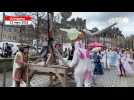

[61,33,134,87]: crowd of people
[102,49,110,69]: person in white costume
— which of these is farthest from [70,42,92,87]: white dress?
[102,49,110,69]: person in white costume

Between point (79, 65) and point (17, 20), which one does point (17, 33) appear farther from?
point (79, 65)

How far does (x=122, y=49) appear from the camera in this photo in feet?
12.6

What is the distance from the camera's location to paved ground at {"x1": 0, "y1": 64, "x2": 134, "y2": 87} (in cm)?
374

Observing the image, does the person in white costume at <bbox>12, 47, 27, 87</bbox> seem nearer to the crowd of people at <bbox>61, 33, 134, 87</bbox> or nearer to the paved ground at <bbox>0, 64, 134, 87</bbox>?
the paved ground at <bbox>0, 64, 134, 87</bbox>

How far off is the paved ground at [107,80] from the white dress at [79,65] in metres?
0.23

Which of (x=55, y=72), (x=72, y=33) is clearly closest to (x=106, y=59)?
(x=72, y=33)

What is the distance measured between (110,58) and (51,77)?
95 cm

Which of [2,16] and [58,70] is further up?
[2,16]

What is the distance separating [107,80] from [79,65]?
1.55 ft

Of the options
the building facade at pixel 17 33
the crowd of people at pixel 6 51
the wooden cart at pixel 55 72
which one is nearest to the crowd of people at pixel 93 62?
the wooden cart at pixel 55 72

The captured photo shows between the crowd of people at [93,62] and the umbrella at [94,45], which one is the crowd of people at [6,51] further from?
the umbrella at [94,45]
